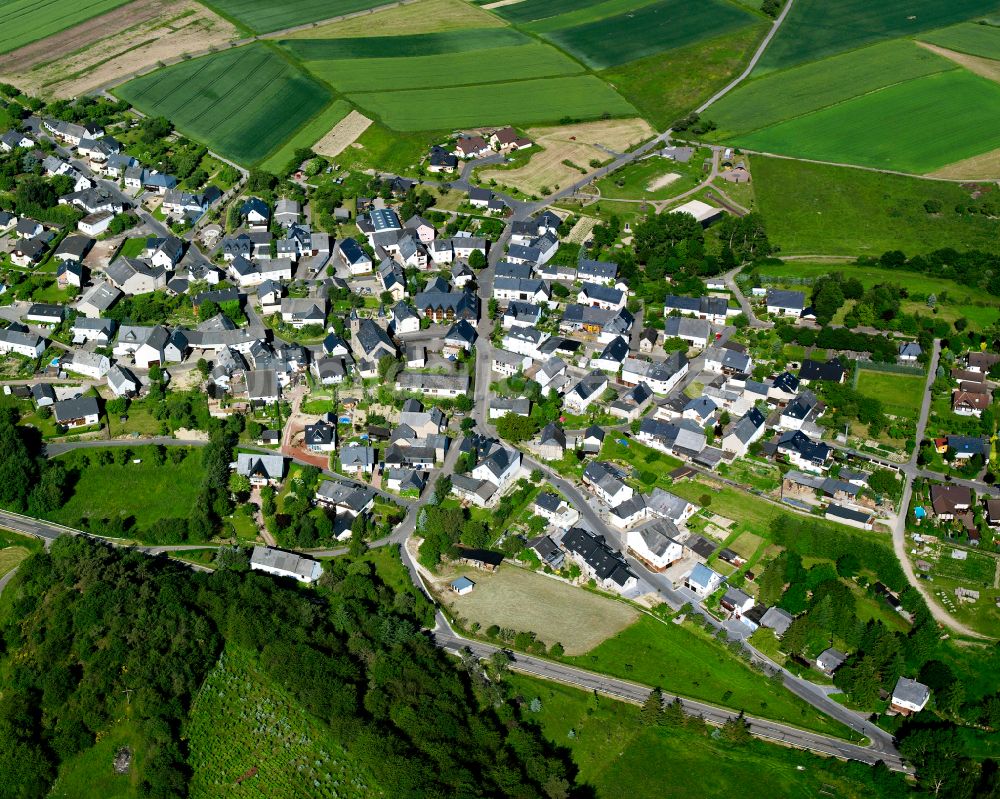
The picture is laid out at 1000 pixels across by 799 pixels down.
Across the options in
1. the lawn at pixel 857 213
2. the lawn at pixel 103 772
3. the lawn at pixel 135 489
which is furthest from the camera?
the lawn at pixel 857 213

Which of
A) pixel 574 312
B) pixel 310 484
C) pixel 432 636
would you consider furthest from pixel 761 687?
pixel 574 312

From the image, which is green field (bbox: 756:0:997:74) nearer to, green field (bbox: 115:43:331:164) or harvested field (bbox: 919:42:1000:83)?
harvested field (bbox: 919:42:1000:83)

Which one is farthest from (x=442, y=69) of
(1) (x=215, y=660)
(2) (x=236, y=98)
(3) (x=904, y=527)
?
(1) (x=215, y=660)

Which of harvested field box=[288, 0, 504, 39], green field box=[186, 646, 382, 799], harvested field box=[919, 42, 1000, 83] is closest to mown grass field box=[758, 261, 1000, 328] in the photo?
harvested field box=[919, 42, 1000, 83]

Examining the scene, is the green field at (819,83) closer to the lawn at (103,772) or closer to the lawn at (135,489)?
the lawn at (135,489)

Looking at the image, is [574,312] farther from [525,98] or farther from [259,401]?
[525,98]

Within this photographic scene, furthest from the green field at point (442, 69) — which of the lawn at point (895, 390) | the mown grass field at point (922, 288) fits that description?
the lawn at point (895, 390)
